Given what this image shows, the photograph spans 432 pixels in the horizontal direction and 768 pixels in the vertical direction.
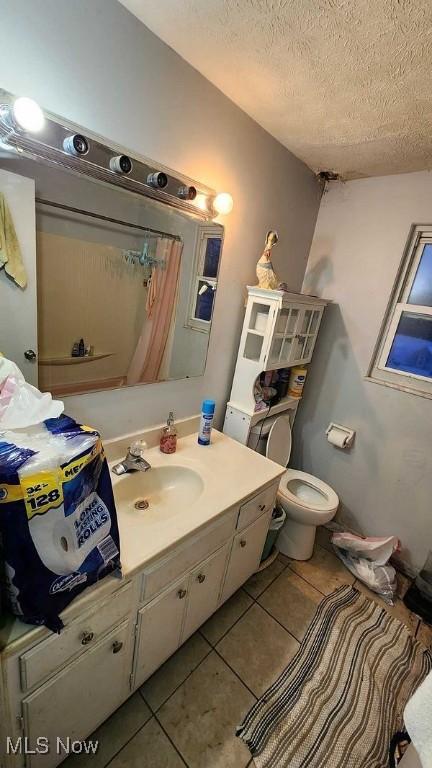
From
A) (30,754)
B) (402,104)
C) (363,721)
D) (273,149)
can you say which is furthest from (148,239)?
(363,721)

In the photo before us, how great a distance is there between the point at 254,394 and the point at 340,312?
79cm

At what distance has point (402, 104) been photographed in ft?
3.46

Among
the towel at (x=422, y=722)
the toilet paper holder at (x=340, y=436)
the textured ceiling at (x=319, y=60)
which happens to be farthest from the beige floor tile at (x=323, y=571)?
the textured ceiling at (x=319, y=60)

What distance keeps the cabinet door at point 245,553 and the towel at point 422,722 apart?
665mm

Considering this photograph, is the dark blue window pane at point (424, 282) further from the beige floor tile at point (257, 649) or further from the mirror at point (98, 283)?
the beige floor tile at point (257, 649)

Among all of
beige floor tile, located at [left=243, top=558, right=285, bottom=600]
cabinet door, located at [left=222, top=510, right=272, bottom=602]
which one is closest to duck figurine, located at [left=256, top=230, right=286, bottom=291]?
cabinet door, located at [left=222, top=510, right=272, bottom=602]

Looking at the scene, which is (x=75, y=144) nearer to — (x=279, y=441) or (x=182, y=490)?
(x=182, y=490)

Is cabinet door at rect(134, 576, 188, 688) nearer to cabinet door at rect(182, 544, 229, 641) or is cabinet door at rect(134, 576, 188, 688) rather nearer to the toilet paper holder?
cabinet door at rect(182, 544, 229, 641)

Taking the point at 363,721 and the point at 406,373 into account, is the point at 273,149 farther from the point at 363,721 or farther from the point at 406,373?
the point at 363,721

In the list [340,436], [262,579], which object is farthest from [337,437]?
[262,579]

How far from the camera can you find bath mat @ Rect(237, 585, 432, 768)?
1051mm

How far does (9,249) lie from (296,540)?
192 centimetres

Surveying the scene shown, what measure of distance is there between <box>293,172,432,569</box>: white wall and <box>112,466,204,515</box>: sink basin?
3.76ft

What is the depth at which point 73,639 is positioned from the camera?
73 centimetres
